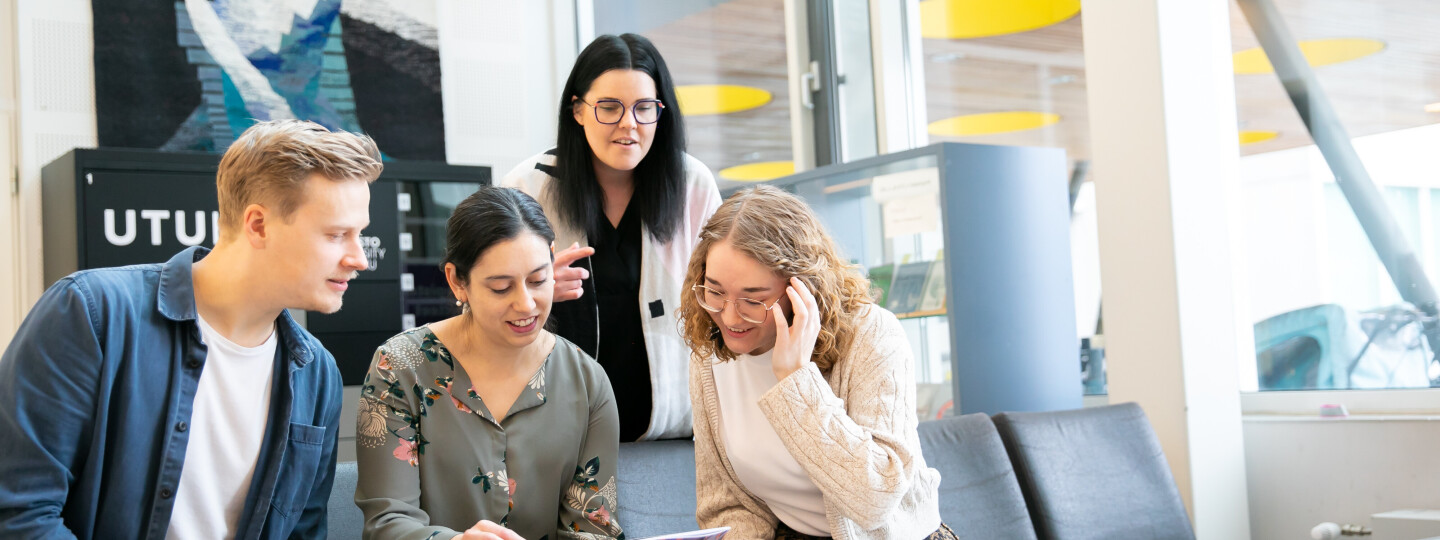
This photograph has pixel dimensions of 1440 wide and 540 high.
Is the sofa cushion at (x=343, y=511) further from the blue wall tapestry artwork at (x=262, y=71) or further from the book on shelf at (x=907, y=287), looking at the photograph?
the blue wall tapestry artwork at (x=262, y=71)

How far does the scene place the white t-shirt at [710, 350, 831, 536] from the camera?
197cm

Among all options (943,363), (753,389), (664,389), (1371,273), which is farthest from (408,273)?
(1371,273)

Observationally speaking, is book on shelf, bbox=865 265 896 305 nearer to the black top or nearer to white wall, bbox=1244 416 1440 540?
white wall, bbox=1244 416 1440 540

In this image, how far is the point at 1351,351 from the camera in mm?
3451

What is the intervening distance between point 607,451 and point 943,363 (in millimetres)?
1876

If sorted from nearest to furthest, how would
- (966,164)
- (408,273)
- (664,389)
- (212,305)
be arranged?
(212,305) → (664,389) → (966,164) → (408,273)

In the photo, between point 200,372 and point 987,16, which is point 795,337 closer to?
point 200,372

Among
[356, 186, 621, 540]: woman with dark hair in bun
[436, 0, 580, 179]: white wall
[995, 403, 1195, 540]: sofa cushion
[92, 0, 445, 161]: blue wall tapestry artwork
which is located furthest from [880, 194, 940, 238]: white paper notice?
[92, 0, 445, 161]: blue wall tapestry artwork

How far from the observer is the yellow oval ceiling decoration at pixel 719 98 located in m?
5.25

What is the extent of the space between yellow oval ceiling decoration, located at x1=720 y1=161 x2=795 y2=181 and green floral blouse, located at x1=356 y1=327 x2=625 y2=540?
312 cm

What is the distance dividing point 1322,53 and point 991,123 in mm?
1181

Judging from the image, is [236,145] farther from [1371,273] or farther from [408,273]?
[408,273]

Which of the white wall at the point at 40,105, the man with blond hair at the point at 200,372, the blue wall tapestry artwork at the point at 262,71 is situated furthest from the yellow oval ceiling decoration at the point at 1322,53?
the white wall at the point at 40,105

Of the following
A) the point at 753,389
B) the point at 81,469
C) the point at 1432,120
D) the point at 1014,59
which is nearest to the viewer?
the point at 81,469
